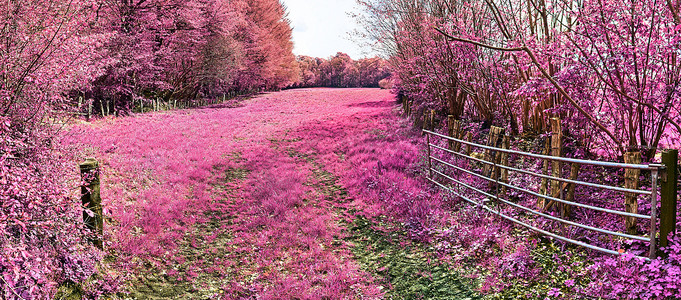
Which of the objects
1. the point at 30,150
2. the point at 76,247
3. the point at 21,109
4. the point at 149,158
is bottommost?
the point at 76,247

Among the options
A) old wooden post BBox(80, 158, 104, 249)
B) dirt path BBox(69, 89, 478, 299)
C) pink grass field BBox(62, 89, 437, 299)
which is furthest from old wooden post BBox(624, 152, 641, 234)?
old wooden post BBox(80, 158, 104, 249)

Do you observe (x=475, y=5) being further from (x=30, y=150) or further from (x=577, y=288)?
(x=30, y=150)

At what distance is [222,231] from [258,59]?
3409 cm

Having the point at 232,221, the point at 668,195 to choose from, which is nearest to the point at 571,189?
the point at 668,195

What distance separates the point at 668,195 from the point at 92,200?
23.3ft

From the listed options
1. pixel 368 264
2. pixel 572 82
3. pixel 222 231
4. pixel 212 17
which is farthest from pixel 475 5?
pixel 212 17

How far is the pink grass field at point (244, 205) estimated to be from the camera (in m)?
5.05

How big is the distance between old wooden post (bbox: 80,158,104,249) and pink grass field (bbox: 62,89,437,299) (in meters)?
0.18

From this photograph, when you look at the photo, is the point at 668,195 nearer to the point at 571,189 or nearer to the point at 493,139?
the point at 571,189

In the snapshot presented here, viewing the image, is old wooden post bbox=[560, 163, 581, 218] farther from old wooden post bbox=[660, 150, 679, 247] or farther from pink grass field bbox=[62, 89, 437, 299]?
pink grass field bbox=[62, 89, 437, 299]

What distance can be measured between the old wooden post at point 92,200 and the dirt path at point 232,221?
1.20 feet

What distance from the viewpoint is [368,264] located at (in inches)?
211

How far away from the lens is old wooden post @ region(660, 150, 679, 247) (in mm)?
3393

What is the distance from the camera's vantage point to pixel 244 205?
301 inches
